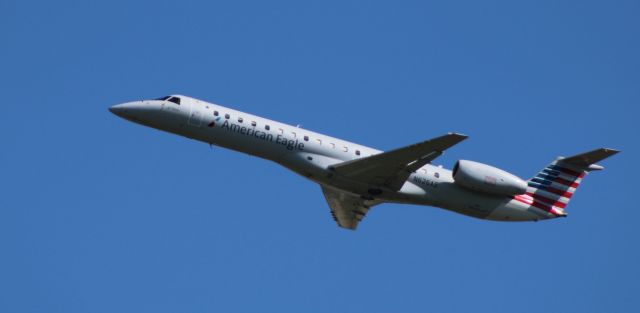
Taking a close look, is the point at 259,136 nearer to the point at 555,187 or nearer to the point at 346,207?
the point at 346,207

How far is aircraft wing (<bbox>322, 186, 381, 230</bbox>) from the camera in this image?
31.6 m

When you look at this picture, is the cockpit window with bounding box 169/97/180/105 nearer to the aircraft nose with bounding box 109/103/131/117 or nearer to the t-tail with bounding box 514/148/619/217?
the aircraft nose with bounding box 109/103/131/117

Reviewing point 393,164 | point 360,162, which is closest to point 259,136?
point 360,162

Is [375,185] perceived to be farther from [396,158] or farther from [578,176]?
[578,176]

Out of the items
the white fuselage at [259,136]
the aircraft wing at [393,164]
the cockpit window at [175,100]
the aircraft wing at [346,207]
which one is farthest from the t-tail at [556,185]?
the cockpit window at [175,100]

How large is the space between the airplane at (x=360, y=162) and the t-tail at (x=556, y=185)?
0.08 metres

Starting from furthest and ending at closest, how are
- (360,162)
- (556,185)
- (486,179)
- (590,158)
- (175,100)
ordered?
(556,185), (590,158), (486,179), (175,100), (360,162)

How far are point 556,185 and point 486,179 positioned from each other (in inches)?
115

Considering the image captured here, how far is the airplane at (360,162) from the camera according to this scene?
1110 inches

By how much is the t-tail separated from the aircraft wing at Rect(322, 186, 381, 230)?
5.19m

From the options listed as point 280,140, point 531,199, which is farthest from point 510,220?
point 280,140

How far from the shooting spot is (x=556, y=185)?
100 feet

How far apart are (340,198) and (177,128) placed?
659 cm

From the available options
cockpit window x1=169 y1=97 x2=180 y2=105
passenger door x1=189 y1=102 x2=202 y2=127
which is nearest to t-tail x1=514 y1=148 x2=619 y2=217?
passenger door x1=189 y1=102 x2=202 y2=127
